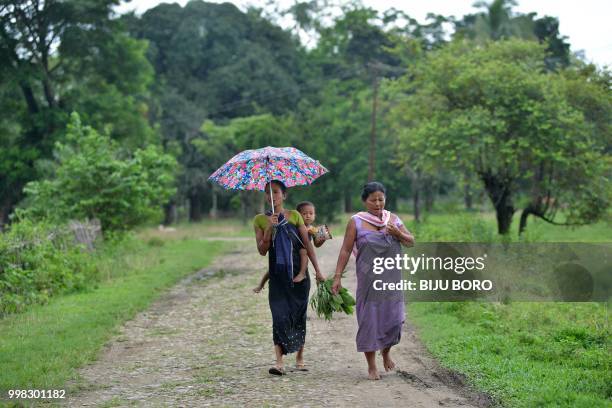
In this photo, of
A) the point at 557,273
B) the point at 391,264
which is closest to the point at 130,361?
the point at 391,264

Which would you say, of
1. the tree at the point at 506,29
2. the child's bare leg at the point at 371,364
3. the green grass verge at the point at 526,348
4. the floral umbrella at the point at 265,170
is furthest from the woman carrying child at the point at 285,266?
the tree at the point at 506,29

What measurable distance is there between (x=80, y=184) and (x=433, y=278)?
13.3 m

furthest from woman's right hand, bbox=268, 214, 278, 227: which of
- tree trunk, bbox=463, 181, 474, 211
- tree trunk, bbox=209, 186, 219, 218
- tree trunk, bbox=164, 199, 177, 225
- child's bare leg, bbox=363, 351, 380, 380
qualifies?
tree trunk, bbox=164, 199, 177, 225

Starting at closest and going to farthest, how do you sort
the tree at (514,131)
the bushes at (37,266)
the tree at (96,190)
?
the bushes at (37,266)
the tree at (514,131)
the tree at (96,190)

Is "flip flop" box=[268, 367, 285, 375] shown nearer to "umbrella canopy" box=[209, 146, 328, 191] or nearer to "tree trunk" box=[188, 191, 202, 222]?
"umbrella canopy" box=[209, 146, 328, 191]

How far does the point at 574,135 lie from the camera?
20812mm

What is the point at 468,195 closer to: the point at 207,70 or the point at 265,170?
the point at 265,170

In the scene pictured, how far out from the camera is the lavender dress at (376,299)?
7.61 metres

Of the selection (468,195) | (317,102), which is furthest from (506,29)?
(317,102)

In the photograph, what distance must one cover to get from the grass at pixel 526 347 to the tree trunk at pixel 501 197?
32.1 ft

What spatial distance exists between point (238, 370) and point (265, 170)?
2.23 metres

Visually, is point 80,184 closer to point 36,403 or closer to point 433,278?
point 433,278

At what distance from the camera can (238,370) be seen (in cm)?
815

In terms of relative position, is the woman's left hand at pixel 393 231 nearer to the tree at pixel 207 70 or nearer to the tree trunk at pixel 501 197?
the tree trunk at pixel 501 197
